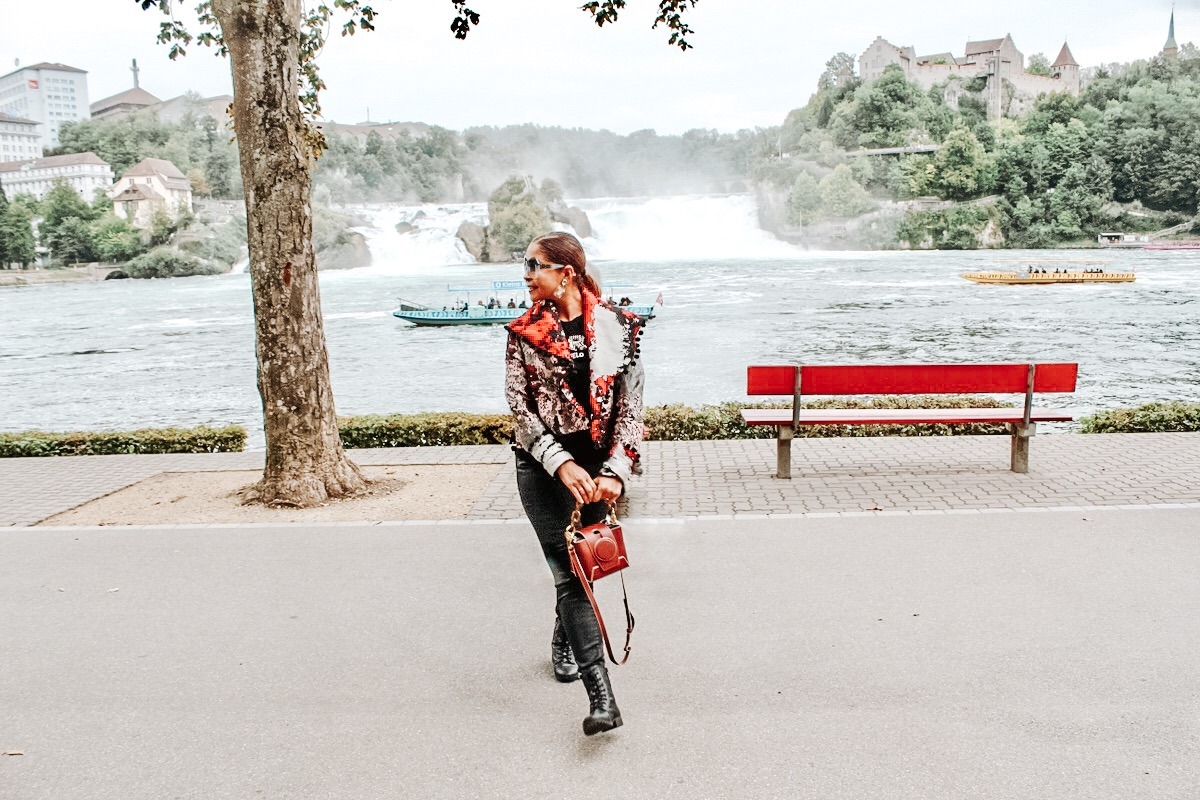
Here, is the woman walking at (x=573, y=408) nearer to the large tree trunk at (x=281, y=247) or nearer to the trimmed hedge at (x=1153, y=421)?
the large tree trunk at (x=281, y=247)

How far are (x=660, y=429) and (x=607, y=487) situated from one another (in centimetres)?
690

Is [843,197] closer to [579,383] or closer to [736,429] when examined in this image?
[736,429]

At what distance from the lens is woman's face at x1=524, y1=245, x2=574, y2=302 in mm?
3461

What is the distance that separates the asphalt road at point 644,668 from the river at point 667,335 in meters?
13.6

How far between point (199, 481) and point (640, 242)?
8768 cm

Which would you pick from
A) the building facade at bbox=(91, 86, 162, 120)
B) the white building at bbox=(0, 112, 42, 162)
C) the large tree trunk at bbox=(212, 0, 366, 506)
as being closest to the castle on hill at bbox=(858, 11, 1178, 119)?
the building facade at bbox=(91, 86, 162, 120)

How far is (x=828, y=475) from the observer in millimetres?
8070

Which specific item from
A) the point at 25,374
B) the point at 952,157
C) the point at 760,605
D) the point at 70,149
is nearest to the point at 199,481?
the point at 760,605

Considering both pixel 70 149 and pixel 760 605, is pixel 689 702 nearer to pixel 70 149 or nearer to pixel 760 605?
pixel 760 605

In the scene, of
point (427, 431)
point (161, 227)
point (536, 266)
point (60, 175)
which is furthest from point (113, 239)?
point (536, 266)

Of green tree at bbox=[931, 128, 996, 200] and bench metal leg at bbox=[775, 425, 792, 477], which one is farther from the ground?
green tree at bbox=[931, 128, 996, 200]

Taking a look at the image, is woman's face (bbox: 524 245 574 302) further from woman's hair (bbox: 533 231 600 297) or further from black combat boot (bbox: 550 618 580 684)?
black combat boot (bbox: 550 618 580 684)

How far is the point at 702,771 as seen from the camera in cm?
327

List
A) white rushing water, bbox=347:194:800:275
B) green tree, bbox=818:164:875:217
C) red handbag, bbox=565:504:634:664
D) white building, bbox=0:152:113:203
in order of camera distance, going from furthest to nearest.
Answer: green tree, bbox=818:164:875:217, white rushing water, bbox=347:194:800:275, white building, bbox=0:152:113:203, red handbag, bbox=565:504:634:664
